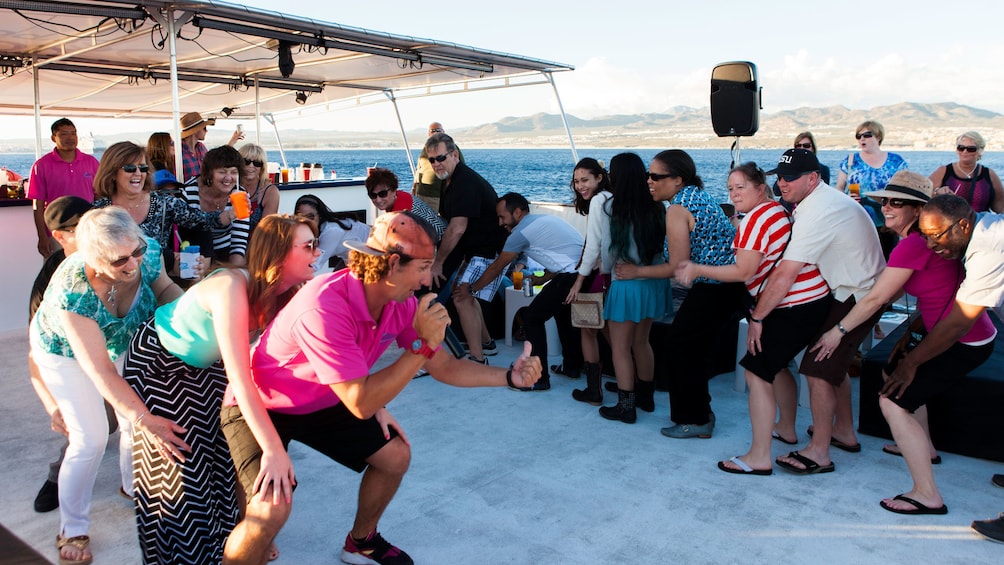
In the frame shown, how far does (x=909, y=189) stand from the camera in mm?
3127

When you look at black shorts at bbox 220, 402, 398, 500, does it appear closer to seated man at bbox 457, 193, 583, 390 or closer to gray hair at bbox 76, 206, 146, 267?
gray hair at bbox 76, 206, 146, 267

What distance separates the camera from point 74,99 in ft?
35.6

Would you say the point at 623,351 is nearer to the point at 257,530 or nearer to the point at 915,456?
the point at 915,456

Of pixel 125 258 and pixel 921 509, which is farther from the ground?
pixel 125 258

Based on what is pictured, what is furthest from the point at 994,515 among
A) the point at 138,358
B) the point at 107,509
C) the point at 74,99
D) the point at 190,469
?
the point at 74,99

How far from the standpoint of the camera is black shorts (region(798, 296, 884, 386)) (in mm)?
3371

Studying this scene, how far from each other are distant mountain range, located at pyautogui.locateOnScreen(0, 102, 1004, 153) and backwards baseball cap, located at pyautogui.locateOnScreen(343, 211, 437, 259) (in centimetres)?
11305

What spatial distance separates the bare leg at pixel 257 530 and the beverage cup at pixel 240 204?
255 cm

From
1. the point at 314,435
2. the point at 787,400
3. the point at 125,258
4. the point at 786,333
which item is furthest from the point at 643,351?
the point at 125,258

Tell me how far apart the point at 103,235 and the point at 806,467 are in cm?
302

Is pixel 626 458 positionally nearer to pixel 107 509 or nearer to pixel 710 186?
pixel 107 509

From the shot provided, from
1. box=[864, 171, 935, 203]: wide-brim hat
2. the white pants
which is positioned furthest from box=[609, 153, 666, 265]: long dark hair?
the white pants

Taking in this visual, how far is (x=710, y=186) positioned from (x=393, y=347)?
53.2 meters

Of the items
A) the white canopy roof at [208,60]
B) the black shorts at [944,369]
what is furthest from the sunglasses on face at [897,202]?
the white canopy roof at [208,60]
